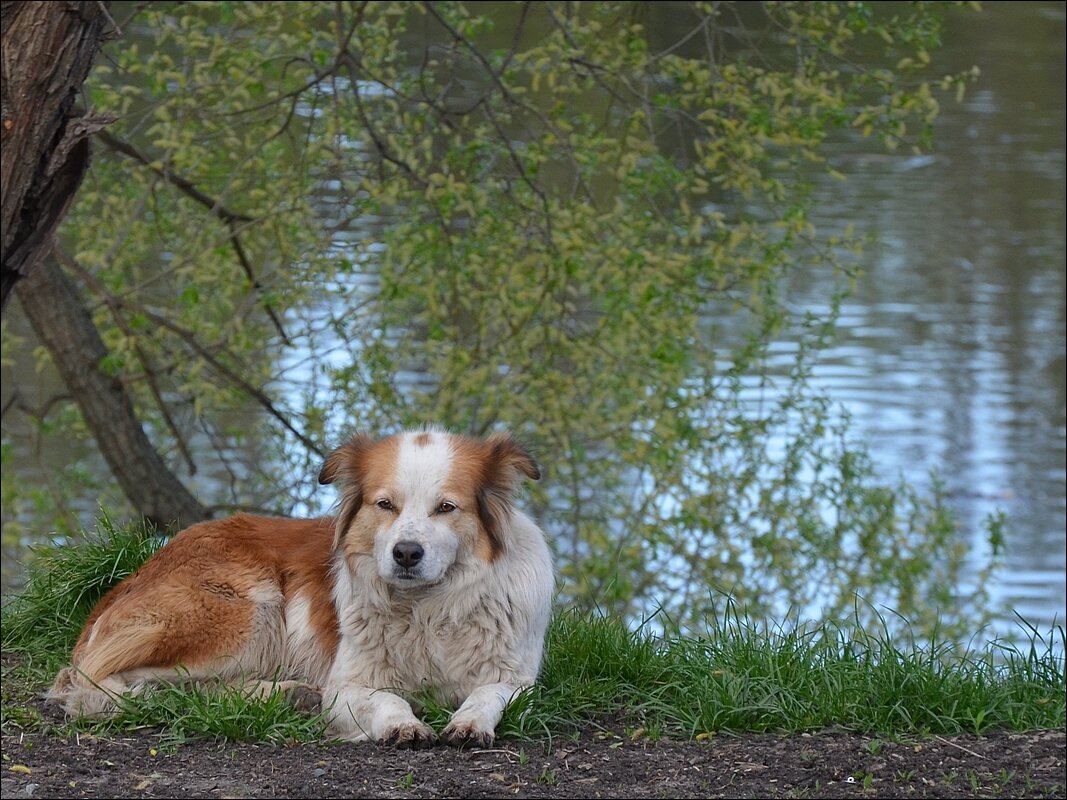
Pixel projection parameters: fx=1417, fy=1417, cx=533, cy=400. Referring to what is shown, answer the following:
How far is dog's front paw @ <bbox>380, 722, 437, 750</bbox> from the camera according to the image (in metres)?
4.39

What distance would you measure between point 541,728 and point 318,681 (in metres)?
0.87

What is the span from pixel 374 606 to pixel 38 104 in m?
1.98

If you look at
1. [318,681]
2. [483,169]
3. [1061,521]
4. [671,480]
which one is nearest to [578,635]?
[318,681]

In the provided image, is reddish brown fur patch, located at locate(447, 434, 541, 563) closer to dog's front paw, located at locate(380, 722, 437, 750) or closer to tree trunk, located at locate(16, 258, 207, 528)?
dog's front paw, located at locate(380, 722, 437, 750)

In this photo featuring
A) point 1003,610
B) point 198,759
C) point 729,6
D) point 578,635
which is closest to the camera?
point 198,759

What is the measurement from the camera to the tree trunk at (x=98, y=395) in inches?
352

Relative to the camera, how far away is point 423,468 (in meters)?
4.53

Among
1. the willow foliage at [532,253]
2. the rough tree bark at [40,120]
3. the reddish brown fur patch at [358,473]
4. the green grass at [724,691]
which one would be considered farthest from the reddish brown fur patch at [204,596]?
the willow foliage at [532,253]

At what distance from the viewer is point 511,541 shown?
474 centimetres

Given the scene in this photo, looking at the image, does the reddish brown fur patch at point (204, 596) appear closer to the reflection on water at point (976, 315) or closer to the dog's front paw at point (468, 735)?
the dog's front paw at point (468, 735)

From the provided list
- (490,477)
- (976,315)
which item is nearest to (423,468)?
(490,477)

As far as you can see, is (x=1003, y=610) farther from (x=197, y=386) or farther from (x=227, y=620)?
(x=227, y=620)

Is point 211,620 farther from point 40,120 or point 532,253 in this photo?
point 532,253

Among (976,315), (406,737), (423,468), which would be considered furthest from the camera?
(976,315)
